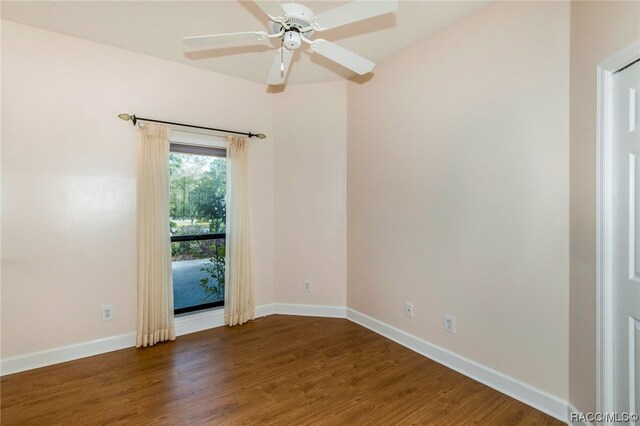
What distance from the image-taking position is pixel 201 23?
7.71ft

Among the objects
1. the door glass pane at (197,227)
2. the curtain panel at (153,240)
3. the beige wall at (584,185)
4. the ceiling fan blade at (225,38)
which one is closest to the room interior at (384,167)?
the beige wall at (584,185)

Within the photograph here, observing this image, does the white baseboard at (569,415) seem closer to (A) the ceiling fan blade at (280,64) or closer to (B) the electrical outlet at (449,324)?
(B) the electrical outlet at (449,324)

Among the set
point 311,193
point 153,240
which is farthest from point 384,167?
point 153,240

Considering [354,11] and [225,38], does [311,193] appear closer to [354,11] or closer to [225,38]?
[225,38]

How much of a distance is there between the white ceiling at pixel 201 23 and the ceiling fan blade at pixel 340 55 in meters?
0.55

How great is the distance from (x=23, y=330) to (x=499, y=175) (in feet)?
13.3

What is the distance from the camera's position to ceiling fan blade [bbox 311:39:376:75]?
1.71 m

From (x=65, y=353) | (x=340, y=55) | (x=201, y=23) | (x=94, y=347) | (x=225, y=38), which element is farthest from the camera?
(x=94, y=347)

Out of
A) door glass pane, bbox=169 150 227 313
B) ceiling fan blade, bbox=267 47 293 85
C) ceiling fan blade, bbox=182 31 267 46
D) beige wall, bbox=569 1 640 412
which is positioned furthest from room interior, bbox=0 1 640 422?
ceiling fan blade, bbox=182 31 267 46

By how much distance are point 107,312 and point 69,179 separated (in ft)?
4.20

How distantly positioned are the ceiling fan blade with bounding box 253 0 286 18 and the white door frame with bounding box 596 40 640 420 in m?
1.75

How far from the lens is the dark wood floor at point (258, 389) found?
1836 mm

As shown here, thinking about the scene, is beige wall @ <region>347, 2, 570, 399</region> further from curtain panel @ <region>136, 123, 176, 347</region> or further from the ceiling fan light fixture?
curtain panel @ <region>136, 123, 176, 347</region>

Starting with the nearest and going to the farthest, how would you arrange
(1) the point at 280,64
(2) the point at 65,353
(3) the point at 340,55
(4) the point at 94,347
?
(3) the point at 340,55 < (1) the point at 280,64 < (2) the point at 65,353 < (4) the point at 94,347
